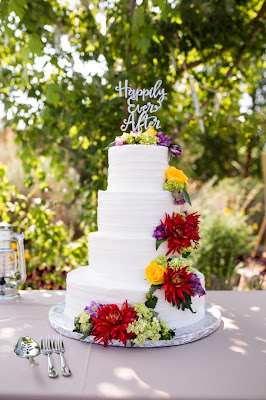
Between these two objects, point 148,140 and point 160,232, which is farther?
point 148,140

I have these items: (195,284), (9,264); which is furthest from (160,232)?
(9,264)

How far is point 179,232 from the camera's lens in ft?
7.27

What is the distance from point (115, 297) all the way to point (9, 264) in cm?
114

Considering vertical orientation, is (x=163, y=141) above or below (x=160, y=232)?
above

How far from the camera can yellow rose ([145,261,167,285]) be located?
6.86 ft

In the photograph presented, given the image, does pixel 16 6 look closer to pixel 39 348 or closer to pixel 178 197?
pixel 178 197

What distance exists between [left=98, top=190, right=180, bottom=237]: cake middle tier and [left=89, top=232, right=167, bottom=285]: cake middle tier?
6 centimetres

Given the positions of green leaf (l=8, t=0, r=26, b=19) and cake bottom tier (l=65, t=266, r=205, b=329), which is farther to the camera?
green leaf (l=8, t=0, r=26, b=19)

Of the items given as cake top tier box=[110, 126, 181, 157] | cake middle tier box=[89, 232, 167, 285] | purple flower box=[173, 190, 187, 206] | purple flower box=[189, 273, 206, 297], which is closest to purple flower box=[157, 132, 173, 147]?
cake top tier box=[110, 126, 181, 157]

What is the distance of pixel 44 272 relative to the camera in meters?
4.32

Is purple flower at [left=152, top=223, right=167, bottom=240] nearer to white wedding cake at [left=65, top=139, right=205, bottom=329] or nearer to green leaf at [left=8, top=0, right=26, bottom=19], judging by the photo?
white wedding cake at [left=65, top=139, right=205, bottom=329]

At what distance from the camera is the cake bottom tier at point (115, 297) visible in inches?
83.4

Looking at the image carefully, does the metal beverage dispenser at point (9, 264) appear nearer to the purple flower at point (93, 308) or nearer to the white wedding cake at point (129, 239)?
the white wedding cake at point (129, 239)

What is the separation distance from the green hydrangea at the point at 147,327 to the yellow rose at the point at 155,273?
14 centimetres
